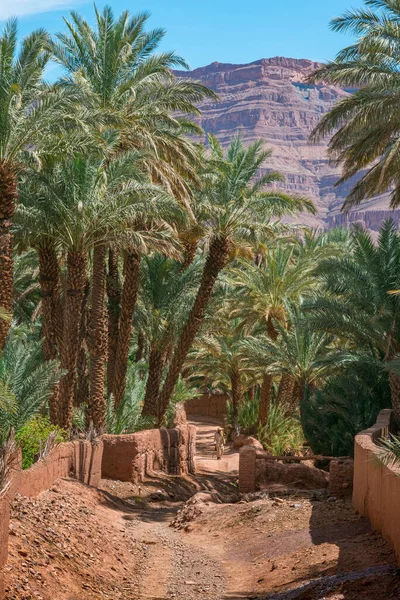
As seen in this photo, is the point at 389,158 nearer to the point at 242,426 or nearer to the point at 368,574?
the point at 368,574

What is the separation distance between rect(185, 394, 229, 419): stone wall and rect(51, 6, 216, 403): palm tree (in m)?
25.6

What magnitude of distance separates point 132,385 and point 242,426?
913 centimetres

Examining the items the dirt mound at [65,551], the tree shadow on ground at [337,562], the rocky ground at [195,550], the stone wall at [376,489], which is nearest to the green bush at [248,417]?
the rocky ground at [195,550]

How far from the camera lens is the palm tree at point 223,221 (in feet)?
82.0

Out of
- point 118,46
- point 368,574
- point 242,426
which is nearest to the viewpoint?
point 368,574

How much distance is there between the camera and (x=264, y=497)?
61.6ft

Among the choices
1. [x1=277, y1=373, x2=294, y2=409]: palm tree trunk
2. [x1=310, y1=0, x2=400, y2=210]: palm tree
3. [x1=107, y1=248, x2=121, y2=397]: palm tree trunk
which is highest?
[x1=310, y1=0, x2=400, y2=210]: palm tree

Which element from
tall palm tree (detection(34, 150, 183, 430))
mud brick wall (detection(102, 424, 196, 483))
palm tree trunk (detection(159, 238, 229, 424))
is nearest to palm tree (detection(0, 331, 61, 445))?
tall palm tree (detection(34, 150, 183, 430))

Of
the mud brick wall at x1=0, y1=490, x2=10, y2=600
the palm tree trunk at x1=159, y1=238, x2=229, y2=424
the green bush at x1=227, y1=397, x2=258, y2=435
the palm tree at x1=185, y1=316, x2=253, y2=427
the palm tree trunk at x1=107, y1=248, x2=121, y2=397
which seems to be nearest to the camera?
the mud brick wall at x1=0, y1=490, x2=10, y2=600

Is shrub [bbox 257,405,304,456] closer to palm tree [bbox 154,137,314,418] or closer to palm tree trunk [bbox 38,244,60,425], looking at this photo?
palm tree [bbox 154,137,314,418]

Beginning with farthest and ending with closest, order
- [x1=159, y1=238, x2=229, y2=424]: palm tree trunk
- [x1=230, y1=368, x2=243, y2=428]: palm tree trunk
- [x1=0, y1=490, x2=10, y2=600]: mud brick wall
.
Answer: [x1=230, y1=368, x2=243, y2=428]: palm tree trunk → [x1=159, y1=238, x2=229, y2=424]: palm tree trunk → [x1=0, y1=490, x2=10, y2=600]: mud brick wall

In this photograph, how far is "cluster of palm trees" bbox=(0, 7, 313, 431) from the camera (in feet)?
60.4

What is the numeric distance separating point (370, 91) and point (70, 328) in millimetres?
8187

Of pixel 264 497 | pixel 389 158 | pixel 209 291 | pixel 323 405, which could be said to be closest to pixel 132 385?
pixel 209 291
